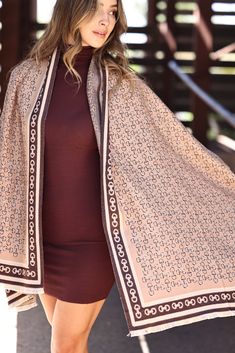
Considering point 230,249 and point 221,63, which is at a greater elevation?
point 230,249

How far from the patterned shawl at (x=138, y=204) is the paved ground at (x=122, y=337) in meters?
1.22

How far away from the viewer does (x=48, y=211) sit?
352 cm

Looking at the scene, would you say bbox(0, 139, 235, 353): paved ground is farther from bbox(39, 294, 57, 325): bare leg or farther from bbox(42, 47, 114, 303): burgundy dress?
bbox(42, 47, 114, 303): burgundy dress

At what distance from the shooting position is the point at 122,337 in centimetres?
493

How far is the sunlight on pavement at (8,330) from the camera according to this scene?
185 inches

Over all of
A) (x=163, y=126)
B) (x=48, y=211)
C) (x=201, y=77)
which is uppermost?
(x=163, y=126)

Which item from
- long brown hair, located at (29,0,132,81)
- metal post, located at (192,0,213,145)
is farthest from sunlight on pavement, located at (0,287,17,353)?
metal post, located at (192,0,213,145)

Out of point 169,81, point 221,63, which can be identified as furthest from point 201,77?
point 221,63

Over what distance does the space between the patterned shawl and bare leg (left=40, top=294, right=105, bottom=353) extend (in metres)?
0.13

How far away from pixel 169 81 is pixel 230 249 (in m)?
5.40

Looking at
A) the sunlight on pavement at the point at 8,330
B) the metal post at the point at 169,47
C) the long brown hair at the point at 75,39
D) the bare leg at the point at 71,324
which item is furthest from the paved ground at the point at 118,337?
the metal post at the point at 169,47

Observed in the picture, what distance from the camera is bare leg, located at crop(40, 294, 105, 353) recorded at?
345cm

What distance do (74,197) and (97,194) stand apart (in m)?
0.08

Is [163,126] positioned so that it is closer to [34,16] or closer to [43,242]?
[43,242]
